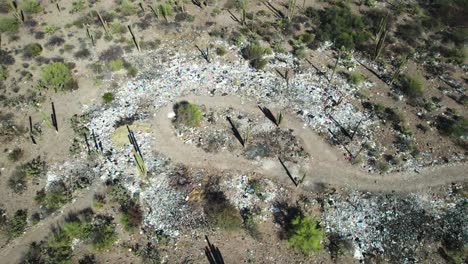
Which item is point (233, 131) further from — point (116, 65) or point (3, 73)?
point (3, 73)

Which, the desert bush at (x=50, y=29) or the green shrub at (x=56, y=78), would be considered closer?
the green shrub at (x=56, y=78)

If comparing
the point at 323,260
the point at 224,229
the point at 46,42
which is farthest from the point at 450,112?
the point at 46,42

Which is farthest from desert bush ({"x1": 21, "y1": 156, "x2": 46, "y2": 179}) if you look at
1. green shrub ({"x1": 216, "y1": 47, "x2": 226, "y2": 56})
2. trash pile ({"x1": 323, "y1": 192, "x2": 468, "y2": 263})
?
trash pile ({"x1": 323, "y1": 192, "x2": 468, "y2": 263})

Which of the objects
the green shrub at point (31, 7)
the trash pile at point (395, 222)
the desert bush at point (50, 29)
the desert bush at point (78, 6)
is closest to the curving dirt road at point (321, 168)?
the trash pile at point (395, 222)

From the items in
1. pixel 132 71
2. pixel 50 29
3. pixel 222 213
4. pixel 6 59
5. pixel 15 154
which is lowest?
pixel 222 213

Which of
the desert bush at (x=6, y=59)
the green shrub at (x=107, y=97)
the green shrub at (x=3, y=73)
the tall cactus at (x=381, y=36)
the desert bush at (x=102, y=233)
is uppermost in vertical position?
the tall cactus at (x=381, y=36)

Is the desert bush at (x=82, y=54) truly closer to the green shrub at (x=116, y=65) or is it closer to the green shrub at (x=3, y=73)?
the green shrub at (x=116, y=65)

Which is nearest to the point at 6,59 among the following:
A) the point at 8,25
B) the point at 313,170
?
the point at 8,25
